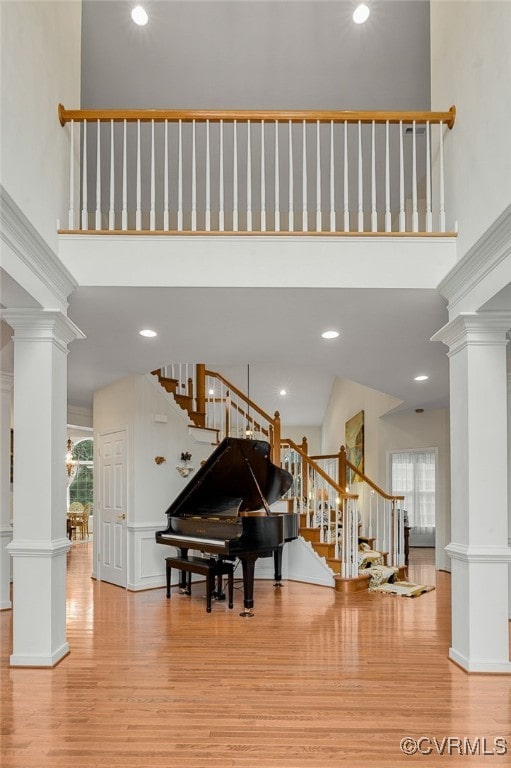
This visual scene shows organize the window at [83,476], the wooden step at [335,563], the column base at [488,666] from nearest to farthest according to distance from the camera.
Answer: the column base at [488,666] → the wooden step at [335,563] → the window at [83,476]

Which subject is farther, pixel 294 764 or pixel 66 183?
pixel 66 183

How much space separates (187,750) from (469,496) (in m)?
2.50

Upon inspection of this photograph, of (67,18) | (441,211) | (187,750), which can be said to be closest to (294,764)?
(187,750)

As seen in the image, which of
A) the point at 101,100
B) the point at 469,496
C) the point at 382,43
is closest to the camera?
the point at 469,496

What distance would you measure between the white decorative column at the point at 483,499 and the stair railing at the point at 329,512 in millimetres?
2939

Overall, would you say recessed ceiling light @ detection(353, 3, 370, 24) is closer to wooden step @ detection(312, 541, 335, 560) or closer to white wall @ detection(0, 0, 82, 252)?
white wall @ detection(0, 0, 82, 252)

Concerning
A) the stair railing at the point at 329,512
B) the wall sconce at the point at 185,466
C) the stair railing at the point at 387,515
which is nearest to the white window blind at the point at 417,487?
the stair railing at the point at 387,515

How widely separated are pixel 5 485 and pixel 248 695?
4245 millimetres

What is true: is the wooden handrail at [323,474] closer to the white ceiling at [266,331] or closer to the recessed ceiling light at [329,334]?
the white ceiling at [266,331]

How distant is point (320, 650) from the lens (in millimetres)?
4934

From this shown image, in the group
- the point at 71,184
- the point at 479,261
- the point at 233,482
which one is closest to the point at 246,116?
the point at 71,184

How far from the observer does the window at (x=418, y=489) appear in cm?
1248

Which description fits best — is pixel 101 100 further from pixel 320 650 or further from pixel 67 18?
pixel 320 650

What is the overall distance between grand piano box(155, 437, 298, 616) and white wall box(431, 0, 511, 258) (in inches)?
126
